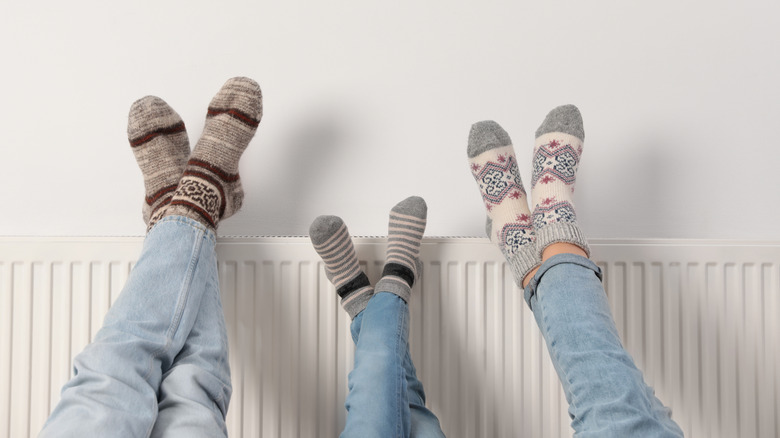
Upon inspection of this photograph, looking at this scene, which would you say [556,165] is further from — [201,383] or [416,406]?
[201,383]

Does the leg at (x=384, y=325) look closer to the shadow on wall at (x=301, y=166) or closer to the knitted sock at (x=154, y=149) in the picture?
the shadow on wall at (x=301, y=166)

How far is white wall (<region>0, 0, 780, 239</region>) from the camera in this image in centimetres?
89

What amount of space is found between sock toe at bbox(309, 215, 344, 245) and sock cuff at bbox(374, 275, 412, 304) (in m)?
0.11

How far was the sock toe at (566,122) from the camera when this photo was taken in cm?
84

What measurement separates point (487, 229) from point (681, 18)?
540mm

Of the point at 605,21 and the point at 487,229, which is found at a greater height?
the point at 605,21

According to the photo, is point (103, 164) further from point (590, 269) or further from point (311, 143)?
point (590, 269)

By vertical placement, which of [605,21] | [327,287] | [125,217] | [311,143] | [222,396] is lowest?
[222,396]

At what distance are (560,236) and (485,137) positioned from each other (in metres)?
0.21

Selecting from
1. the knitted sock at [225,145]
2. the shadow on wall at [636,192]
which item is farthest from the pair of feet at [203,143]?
the shadow on wall at [636,192]

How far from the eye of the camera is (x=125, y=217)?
2.94ft

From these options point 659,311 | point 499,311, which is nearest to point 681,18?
point 659,311

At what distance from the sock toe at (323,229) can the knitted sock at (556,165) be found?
1.06ft

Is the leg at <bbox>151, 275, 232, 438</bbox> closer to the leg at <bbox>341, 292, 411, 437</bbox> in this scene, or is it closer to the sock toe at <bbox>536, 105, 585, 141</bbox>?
the leg at <bbox>341, 292, 411, 437</bbox>
